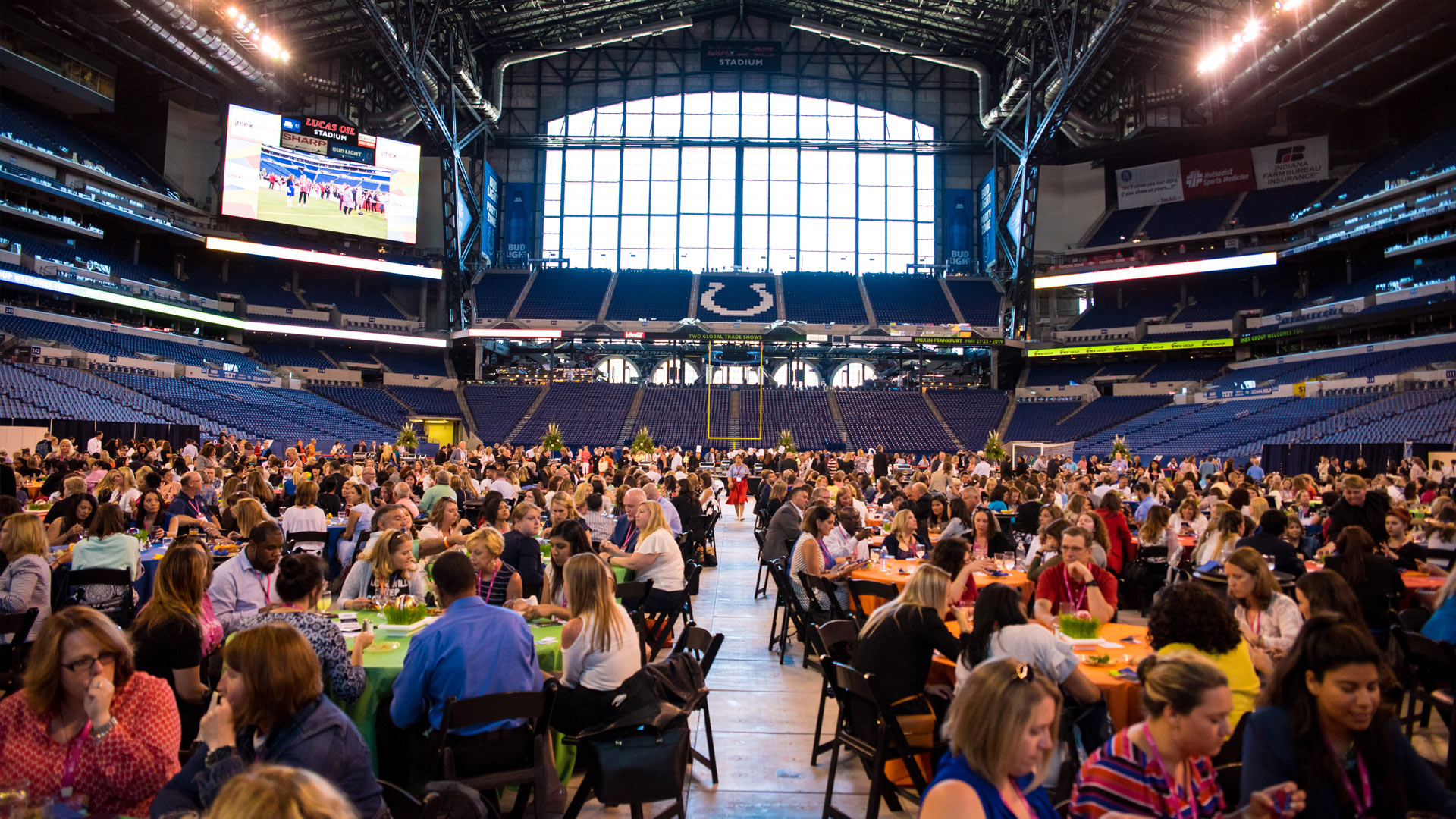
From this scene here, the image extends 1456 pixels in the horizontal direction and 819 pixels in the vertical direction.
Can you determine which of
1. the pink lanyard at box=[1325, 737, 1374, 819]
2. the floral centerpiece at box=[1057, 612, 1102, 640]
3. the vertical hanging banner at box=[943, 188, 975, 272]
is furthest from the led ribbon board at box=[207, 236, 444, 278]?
the pink lanyard at box=[1325, 737, 1374, 819]

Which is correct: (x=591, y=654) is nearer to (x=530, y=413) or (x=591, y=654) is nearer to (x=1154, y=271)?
(x=530, y=413)

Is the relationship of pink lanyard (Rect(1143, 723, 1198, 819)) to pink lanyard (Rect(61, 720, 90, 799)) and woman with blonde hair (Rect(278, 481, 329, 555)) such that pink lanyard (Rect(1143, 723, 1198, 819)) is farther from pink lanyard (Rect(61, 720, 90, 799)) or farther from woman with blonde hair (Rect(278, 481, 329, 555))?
woman with blonde hair (Rect(278, 481, 329, 555))

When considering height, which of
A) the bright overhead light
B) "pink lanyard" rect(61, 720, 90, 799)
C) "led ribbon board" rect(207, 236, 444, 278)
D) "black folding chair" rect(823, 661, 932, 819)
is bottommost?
"black folding chair" rect(823, 661, 932, 819)

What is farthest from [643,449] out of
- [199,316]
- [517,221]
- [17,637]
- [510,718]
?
[517,221]

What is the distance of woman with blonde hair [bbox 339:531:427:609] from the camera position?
5.49 metres

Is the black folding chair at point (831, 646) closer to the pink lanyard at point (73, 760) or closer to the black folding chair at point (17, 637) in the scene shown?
the pink lanyard at point (73, 760)

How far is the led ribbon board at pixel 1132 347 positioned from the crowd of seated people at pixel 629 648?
34635mm

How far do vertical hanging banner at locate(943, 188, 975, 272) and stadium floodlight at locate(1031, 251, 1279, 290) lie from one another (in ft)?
17.9

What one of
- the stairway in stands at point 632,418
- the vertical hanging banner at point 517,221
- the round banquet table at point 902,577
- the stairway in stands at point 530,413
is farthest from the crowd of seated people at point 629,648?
the vertical hanging banner at point 517,221

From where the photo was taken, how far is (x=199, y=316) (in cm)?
3716

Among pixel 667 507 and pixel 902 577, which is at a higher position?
pixel 667 507

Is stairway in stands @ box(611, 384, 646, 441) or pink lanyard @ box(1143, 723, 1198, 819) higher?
stairway in stands @ box(611, 384, 646, 441)

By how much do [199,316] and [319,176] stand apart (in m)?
8.42

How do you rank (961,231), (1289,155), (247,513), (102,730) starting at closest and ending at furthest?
(102,730) → (247,513) → (1289,155) → (961,231)
